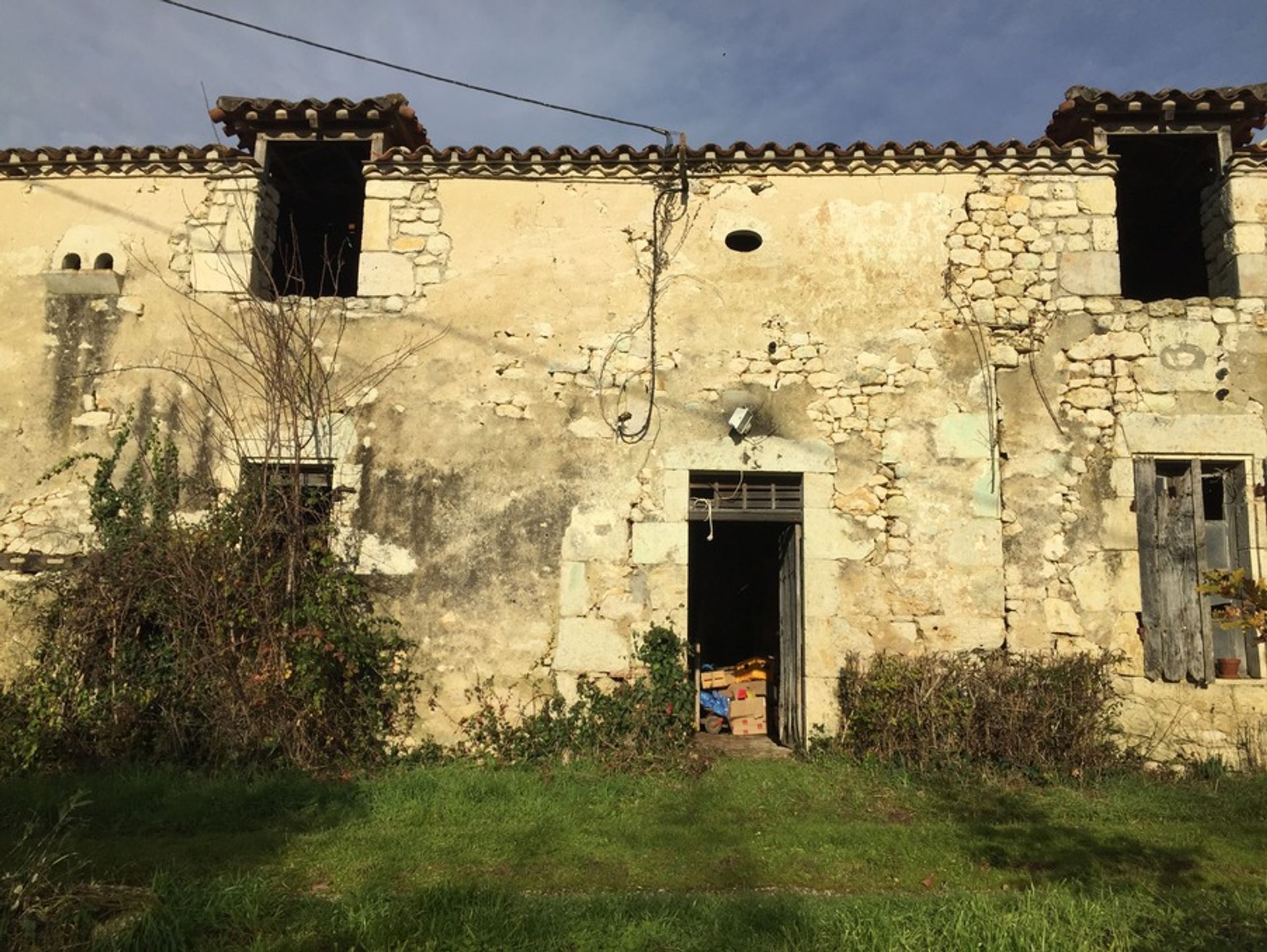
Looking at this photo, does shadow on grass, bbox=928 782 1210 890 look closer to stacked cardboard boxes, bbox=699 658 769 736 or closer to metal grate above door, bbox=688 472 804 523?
stacked cardboard boxes, bbox=699 658 769 736

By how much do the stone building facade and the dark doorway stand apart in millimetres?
61

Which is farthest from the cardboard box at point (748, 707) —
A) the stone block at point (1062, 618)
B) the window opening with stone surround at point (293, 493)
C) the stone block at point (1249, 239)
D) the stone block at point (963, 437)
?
the stone block at point (1249, 239)

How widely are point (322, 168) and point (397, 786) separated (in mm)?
6273

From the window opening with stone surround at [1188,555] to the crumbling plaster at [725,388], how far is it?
17 centimetres

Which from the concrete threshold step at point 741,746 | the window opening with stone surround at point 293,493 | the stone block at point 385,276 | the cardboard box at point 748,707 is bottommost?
the concrete threshold step at point 741,746

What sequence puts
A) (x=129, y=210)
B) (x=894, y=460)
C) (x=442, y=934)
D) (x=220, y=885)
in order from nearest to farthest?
(x=442, y=934) → (x=220, y=885) → (x=894, y=460) → (x=129, y=210)

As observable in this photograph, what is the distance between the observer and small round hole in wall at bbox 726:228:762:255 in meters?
7.84

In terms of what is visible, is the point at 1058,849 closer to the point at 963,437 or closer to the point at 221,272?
the point at 963,437

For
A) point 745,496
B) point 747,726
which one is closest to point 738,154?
point 745,496

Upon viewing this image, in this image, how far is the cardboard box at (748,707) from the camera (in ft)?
27.5

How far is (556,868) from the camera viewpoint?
4680 mm

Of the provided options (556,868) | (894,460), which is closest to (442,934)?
(556,868)

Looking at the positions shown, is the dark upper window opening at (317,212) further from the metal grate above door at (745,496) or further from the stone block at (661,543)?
the metal grate above door at (745,496)

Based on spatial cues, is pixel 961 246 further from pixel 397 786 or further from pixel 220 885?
pixel 220 885
